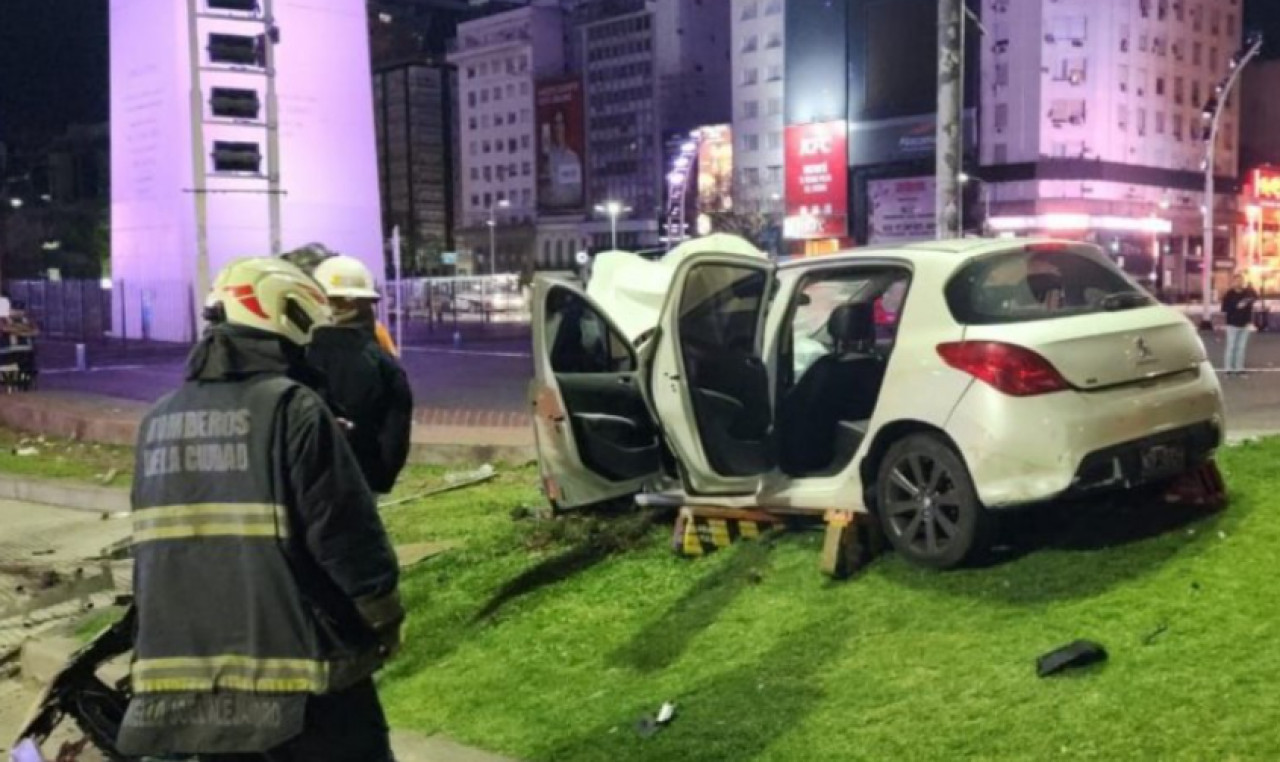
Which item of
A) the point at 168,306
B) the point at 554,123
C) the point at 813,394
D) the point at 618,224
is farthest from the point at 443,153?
the point at 813,394

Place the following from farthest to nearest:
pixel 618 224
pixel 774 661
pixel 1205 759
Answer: pixel 618 224 → pixel 774 661 → pixel 1205 759

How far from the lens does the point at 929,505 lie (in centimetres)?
548

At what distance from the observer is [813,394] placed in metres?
6.24

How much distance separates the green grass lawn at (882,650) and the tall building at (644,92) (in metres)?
99.2

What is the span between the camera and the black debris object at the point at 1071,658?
175 inches

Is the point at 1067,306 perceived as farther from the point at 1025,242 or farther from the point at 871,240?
the point at 871,240

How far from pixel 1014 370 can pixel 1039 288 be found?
764mm

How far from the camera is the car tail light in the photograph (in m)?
5.14

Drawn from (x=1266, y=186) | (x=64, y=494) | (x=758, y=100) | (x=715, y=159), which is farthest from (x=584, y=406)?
(x=715, y=159)

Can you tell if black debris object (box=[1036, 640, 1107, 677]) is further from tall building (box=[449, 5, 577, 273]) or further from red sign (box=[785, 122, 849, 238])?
tall building (box=[449, 5, 577, 273])

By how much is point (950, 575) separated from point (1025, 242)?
5.30 ft

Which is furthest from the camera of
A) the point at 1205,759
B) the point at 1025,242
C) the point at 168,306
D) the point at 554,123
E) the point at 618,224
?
the point at 554,123

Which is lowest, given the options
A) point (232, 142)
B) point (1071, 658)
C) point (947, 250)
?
point (1071, 658)

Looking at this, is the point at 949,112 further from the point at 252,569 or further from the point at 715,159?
the point at 715,159
